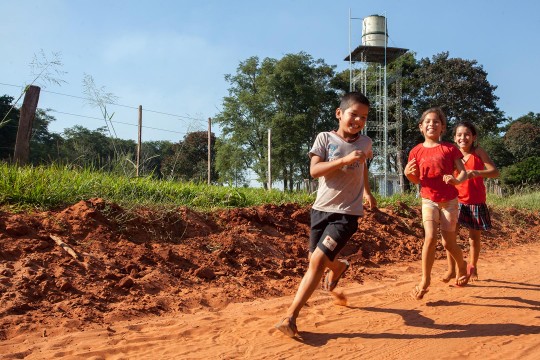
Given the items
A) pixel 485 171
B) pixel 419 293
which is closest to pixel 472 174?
pixel 485 171

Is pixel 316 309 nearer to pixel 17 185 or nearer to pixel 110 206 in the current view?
pixel 110 206

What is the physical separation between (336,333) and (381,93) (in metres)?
28.9

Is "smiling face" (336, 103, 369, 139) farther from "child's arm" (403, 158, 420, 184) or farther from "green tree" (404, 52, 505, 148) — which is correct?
"green tree" (404, 52, 505, 148)

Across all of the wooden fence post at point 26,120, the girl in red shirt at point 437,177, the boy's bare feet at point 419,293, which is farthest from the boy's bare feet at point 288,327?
the wooden fence post at point 26,120

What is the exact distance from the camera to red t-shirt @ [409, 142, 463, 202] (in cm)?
445

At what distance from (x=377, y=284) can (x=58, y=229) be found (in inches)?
136

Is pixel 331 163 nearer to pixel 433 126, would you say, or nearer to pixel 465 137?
pixel 433 126

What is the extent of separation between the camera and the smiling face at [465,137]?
17.6 feet

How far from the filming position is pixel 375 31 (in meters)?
32.0

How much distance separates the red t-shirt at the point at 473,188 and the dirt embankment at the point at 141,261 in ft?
4.52

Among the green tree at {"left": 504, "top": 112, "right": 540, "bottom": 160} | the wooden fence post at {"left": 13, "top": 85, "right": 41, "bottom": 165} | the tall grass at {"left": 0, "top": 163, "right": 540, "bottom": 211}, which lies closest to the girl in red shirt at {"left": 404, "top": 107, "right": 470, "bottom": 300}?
the tall grass at {"left": 0, "top": 163, "right": 540, "bottom": 211}

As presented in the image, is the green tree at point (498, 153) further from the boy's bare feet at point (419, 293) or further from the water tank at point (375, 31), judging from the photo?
the boy's bare feet at point (419, 293)

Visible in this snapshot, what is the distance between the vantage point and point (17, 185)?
5.29 meters

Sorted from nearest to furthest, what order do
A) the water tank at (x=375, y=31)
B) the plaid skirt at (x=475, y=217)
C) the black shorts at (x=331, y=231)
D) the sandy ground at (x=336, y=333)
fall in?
the sandy ground at (x=336, y=333) → the black shorts at (x=331, y=231) → the plaid skirt at (x=475, y=217) → the water tank at (x=375, y=31)
